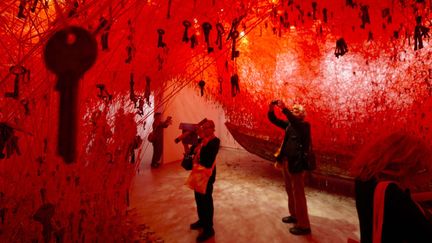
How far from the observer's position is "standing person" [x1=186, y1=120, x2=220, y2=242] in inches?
119

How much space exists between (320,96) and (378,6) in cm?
148

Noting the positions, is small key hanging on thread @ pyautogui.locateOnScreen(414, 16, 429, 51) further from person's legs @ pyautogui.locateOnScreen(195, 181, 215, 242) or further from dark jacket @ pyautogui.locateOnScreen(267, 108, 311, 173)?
person's legs @ pyautogui.locateOnScreen(195, 181, 215, 242)

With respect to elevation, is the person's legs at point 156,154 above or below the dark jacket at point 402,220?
below

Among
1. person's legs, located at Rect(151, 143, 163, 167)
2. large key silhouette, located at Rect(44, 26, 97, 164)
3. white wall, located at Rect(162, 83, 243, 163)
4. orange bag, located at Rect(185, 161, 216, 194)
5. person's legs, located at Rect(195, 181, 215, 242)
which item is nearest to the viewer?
large key silhouette, located at Rect(44, 26, 97, 164)

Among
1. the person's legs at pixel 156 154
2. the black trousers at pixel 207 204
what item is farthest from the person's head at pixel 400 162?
the person's legs at pixel 156 154

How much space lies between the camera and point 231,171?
6219 millimetres

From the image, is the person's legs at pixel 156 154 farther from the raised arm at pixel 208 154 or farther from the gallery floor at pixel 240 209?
the raised arm at pixel 208 154

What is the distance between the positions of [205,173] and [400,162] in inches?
78.9

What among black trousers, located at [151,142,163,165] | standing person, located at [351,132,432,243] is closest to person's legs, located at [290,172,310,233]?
standing person, located at [351,132,432,243]

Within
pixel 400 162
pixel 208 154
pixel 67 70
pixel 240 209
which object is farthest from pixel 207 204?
pixel 67 70

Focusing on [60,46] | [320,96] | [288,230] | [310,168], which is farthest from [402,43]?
[60,46]

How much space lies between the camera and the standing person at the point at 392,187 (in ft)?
3.68

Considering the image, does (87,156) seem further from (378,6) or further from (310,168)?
(378,6)

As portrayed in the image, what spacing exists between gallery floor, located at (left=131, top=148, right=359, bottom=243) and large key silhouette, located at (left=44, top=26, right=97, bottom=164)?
293 cm
